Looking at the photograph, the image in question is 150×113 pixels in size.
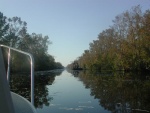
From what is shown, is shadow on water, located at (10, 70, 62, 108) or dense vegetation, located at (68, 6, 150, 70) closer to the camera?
shadow on water, located at (10, 70, 62, 108)

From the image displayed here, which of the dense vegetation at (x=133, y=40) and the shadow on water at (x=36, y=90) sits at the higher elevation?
the dense vegetation at (x=133, y=40)

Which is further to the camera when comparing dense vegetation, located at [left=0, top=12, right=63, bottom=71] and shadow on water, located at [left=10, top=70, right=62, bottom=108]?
dense vegetation, located at [left=0, top=12, right=63, bottom=71]

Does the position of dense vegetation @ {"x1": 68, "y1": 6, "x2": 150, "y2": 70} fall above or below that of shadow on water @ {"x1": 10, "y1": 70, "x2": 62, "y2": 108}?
above

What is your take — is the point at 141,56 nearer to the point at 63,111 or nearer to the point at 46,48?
the point at 63,111

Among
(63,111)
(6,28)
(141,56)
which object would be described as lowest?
(63,111)

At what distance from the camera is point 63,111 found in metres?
10.8

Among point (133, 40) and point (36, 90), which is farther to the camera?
point (133, 40)

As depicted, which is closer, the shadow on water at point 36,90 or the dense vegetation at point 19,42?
the shadow on water at point 36,90

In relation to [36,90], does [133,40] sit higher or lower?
higher

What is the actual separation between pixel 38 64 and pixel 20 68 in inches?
804

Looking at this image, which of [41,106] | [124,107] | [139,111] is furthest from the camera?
[41,106]

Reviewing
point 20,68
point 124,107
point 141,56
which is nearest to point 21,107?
point 124,107

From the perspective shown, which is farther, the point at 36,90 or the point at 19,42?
the point at 19,42

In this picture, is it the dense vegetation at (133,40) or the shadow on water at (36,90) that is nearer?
the shadow on water at (36,90)
